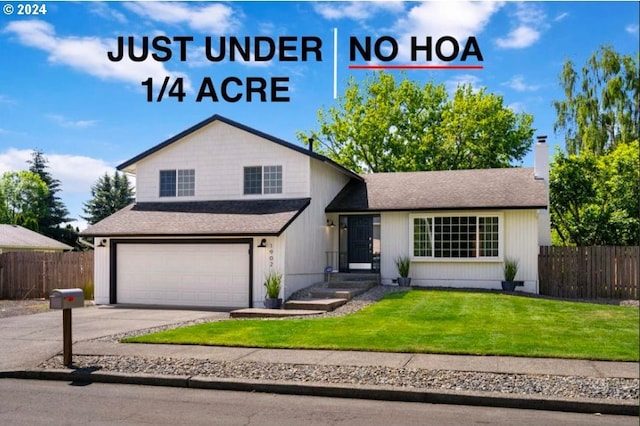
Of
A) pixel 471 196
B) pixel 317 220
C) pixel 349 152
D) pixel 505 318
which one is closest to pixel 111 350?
pixel 505 318

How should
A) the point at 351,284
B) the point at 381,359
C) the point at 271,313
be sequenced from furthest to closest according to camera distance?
1. the point at 351,284
2. the point at 271,313
3. the point at 381,359

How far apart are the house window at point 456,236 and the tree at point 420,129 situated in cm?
1704

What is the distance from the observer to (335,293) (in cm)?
1773

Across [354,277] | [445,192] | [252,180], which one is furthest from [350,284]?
[445,192]

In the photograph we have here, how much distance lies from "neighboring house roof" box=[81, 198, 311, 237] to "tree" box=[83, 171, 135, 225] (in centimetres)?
3698

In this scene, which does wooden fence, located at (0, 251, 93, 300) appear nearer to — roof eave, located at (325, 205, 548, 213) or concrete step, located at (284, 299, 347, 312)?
concrete step, located at (284, 299, 347, 312)

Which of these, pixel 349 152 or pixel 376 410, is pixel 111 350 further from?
pixel 349 152

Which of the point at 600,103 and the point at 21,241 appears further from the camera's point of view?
the point at 21,241

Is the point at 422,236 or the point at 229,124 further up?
the point at 229,124

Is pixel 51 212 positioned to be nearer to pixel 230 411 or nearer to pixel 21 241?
pixel 21 241

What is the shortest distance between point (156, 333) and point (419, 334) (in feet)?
17.3

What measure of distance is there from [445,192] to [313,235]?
500 cm

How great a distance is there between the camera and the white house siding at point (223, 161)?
779 inches

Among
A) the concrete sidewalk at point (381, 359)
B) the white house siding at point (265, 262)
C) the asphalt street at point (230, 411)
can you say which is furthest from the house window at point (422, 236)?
the asphalt street at point (230, 411)
